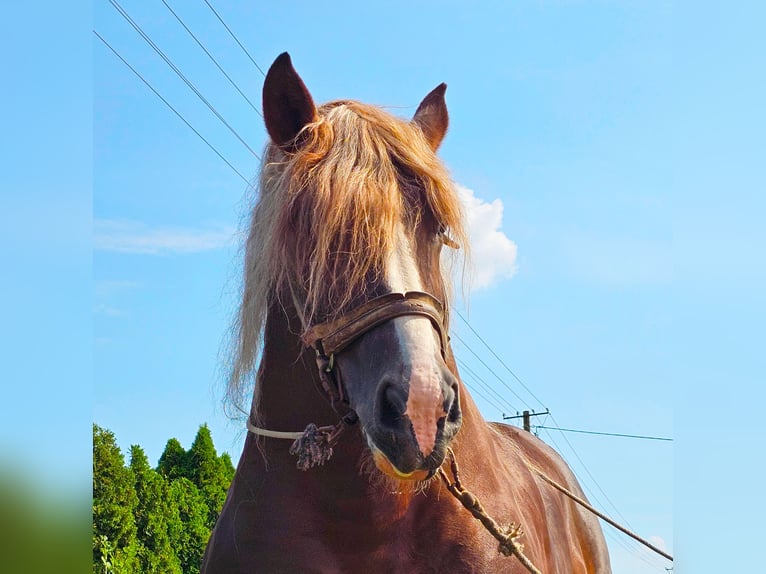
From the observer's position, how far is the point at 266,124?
267cm

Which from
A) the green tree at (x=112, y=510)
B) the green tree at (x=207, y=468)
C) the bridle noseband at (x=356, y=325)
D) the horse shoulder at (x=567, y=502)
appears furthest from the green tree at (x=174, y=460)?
the bridle noseband at (x=356, y=325)

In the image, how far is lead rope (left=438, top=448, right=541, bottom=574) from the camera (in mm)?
2432

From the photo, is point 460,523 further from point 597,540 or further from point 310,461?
point 597,540

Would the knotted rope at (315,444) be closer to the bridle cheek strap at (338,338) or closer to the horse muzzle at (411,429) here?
the bridle cheek strap at (338,338)

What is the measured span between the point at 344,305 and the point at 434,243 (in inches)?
18.2

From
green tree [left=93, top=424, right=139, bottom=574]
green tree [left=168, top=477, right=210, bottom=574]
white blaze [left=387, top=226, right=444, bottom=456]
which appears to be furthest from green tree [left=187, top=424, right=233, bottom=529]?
white blaze [left=387, top=226, right=444, bottom=456]

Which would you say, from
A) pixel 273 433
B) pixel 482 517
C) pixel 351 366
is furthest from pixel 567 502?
pixel 351 366

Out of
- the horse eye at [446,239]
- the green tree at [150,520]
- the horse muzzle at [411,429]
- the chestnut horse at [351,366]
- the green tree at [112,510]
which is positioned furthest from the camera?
the green tree at [150,520]

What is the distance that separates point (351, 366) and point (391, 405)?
217 millimetres

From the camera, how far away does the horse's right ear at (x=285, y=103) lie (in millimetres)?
2615

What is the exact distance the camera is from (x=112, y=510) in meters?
8.56

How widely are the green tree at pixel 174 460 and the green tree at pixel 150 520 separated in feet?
6.71

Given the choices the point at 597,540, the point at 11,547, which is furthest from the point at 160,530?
the point at 11,547

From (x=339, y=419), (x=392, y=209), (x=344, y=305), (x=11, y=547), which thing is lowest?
(x=11, y=547)
